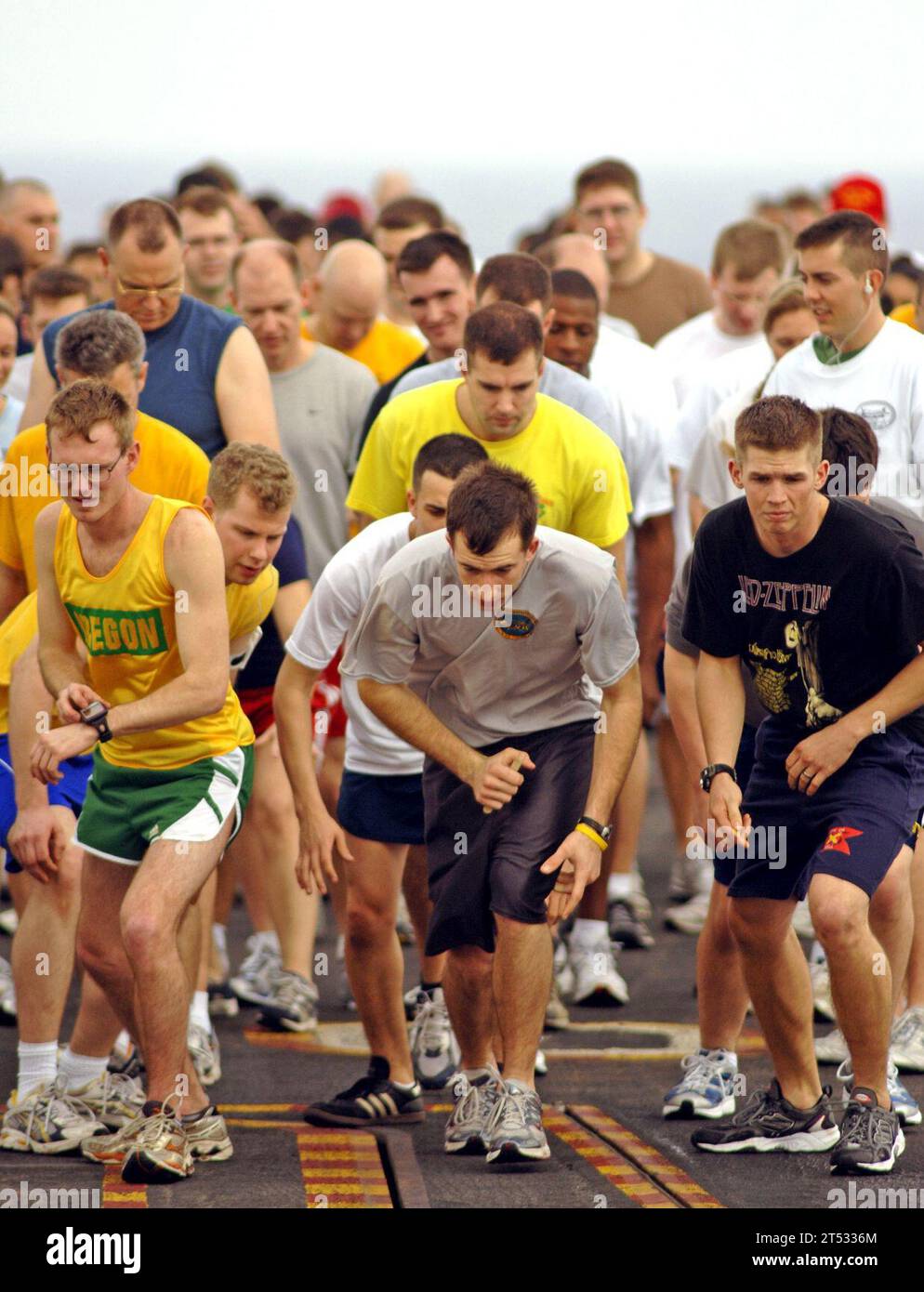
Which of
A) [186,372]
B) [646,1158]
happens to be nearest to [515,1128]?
[646,1158]

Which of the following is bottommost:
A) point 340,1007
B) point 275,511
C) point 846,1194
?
point 340,1007

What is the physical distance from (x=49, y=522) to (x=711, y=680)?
1.83m

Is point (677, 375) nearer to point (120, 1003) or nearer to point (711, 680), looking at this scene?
point (711, 680)

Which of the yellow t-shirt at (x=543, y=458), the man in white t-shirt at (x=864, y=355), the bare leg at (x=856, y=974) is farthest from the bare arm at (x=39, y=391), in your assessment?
the bare leg at (x=856, y=974)

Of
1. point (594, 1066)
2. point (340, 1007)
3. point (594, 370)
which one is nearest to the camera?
point (594, 1066)

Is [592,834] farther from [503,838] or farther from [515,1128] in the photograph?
[515,1128]

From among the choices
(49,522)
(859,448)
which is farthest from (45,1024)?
(859,448)

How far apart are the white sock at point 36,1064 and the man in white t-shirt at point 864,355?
10.2ft

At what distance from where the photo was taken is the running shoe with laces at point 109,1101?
5586mm

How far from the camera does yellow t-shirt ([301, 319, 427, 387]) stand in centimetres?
859

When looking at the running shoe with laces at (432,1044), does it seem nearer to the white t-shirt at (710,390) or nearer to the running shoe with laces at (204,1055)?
the running shoe with laces at (204,1055)

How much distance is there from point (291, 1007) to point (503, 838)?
1.67 metres

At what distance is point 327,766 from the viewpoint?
7582mm

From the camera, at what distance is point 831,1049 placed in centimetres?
638
